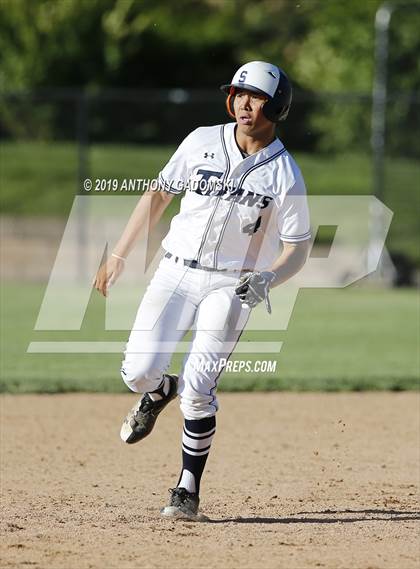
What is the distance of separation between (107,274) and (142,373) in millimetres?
602

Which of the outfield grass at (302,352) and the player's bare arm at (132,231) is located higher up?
the outfield grass at (302,352)

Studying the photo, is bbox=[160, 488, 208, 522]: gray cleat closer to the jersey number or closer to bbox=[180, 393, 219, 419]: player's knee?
bbox=[180, 393, 219, 419]: player's knee

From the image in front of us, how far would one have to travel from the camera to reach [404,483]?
24.3ft

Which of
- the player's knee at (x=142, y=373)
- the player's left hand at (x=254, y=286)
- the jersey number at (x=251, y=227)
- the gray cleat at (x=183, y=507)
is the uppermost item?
the jersey number at (x=251, y=227)

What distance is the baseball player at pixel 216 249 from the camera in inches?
243

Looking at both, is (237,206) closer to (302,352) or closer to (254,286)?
(254,286)

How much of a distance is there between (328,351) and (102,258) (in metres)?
7.47

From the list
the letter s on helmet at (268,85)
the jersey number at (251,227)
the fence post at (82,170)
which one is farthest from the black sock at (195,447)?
the fence post at (82,170)

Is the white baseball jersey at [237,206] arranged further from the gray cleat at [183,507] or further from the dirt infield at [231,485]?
the dirt infield at [231,485]

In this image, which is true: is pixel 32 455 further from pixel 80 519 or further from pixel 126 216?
pixel 126 216

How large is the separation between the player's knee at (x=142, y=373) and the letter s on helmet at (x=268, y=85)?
1450 mm

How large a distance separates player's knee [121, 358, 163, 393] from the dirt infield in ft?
2.26

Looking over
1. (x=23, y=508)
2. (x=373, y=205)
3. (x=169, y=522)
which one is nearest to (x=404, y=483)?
(x=169, y=522)

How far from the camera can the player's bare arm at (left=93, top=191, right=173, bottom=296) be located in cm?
642
